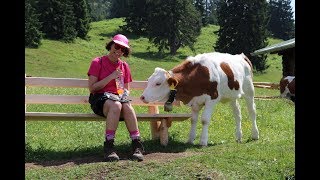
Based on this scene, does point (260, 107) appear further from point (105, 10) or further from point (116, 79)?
point (105, 10)

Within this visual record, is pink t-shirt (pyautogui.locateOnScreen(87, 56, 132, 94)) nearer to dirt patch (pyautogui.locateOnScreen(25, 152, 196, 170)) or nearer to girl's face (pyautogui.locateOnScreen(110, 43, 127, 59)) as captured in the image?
girl's face (pyautogui.locateOnScreen(110, 43, 127, 59))

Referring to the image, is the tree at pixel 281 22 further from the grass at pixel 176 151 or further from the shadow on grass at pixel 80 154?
the shadow on grass at pixel 80 154

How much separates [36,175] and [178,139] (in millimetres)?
3780

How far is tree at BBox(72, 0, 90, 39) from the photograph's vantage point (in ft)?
222

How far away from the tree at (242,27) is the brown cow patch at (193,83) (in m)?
56.1

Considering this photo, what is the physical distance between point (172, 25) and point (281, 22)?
51.1 metres

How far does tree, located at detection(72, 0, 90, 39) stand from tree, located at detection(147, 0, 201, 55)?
998 centimetres

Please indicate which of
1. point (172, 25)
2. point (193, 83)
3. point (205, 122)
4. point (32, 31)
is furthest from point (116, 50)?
point (172, 25)

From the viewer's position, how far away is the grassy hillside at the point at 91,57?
44.3 metres

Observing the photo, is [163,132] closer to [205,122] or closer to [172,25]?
[205,122]

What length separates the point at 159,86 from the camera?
753 cm

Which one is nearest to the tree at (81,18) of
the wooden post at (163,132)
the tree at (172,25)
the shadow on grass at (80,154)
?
the tree at (172,25)
